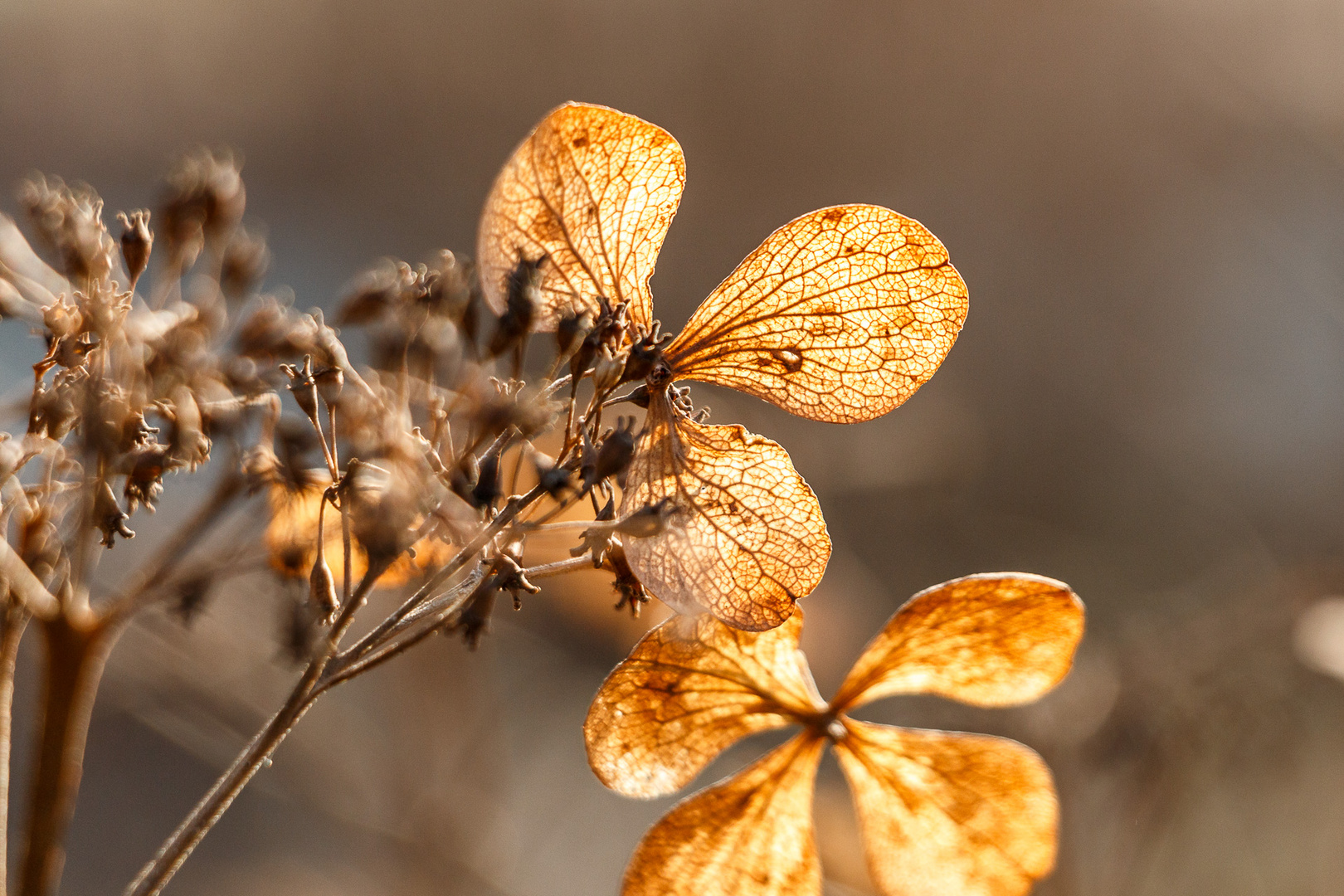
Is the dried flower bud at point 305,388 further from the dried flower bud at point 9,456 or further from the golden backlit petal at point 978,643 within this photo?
the golden backlit petal at point 978,643

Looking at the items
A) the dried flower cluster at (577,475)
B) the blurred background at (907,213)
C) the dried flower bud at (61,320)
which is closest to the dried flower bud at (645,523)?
the dried flower cluster at (577,475)

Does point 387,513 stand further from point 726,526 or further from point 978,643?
point 978,643

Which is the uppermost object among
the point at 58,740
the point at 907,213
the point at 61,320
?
the point at 907,213

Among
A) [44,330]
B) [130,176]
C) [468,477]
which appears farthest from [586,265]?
[130,176]

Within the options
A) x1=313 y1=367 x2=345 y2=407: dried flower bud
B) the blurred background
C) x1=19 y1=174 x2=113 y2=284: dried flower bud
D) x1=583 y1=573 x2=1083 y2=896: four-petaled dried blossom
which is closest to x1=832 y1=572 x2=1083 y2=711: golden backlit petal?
x1=583 y1=573 x2=1083 y2=896: four-petaled dried blossom

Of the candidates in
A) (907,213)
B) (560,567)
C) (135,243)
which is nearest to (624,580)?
(560,567)

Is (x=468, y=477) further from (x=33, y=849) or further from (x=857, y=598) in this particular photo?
(x=857, y=598)
